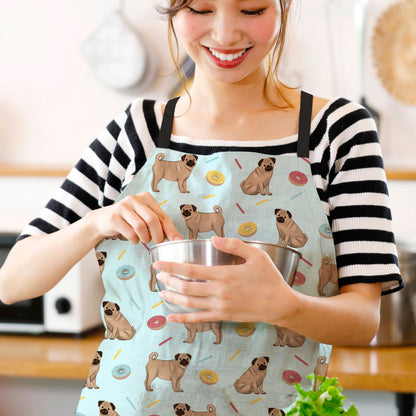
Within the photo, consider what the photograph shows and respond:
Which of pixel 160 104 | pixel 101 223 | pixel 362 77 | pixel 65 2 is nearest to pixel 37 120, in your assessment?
pixel 65 2

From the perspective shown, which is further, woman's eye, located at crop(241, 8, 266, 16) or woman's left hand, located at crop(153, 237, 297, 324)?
woman's eye, located at crop(241, 8, 266, 16)

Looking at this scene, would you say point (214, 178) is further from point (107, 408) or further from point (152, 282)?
point (107, 408)

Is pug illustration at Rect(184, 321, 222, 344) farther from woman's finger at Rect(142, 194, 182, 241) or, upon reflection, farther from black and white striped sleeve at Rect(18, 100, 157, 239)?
black and white striped sleeve at Rect(18, 100, 157, 239)

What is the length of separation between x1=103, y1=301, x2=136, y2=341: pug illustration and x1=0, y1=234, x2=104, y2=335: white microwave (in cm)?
86

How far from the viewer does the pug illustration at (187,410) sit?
0.98 meters

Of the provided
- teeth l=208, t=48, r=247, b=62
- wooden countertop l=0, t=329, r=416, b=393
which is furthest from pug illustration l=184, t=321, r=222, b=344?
wooden countertop l=0, t=329, r=416, b=393

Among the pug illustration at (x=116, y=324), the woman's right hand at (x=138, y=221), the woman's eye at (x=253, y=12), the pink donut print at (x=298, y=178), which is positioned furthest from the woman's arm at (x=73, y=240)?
the woman's eye at (x=253, y=12)

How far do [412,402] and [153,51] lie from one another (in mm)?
1476

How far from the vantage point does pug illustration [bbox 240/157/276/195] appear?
1048 millimetres

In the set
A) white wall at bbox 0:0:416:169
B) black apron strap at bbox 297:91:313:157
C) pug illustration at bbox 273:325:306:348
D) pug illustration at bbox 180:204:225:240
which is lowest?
pug illustration at bbox 273:325:306:348

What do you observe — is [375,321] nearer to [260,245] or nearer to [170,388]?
[260,245]

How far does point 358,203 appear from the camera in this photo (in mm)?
977

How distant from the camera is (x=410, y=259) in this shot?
1771 mm

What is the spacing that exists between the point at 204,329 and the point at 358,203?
319 millimetres
